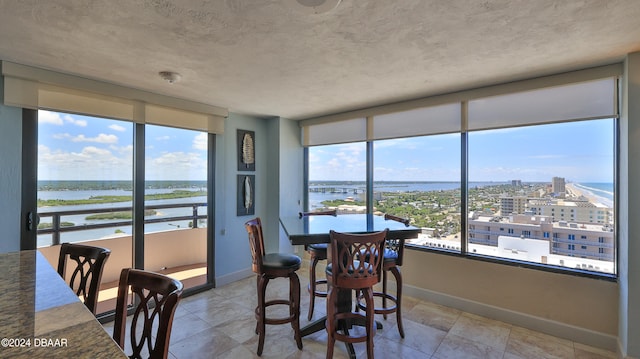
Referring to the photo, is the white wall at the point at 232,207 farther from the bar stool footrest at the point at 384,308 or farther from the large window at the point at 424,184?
the bar stool footrest at the point at 384,308

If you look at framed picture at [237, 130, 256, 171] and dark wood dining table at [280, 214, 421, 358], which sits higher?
framed picture at [237, 130, 256, 171]

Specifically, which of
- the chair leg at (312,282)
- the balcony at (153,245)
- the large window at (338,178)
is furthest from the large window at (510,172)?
the balcony at (153,245)

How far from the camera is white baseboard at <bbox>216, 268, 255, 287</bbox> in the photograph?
397cm

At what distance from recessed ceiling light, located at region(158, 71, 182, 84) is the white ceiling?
0.18ft

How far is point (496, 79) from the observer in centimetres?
281

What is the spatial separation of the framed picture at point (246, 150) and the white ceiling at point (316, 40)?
4.39 feet

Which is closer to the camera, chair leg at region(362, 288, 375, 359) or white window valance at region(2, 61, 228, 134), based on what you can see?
chair leg at region(362, 288, 375, 359)

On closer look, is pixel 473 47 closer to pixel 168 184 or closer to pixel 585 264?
pixel 585 264

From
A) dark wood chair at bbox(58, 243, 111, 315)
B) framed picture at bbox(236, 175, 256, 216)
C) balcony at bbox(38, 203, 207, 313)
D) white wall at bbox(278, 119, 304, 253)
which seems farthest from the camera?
white wall at bbox(278, 119, 304, 253)

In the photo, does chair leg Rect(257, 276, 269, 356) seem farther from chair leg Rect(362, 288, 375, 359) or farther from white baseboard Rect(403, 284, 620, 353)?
white baseboard Rect(403, 284, 620, 353)

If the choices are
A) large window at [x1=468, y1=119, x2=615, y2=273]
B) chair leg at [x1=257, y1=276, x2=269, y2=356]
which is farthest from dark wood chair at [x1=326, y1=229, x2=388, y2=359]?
large window at [x1=468, y1=119, x2=615, y2=273]

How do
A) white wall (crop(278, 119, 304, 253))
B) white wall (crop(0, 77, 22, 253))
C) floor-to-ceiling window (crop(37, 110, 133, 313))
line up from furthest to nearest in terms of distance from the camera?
white wall (crop(278, 119, 304, 253)) → floor-to-ceiling window (crop(37, 110, 133, 313)) → white wall (crop(0, 77, 22, 253))

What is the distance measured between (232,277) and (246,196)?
1177 mm

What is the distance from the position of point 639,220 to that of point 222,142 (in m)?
4.30
